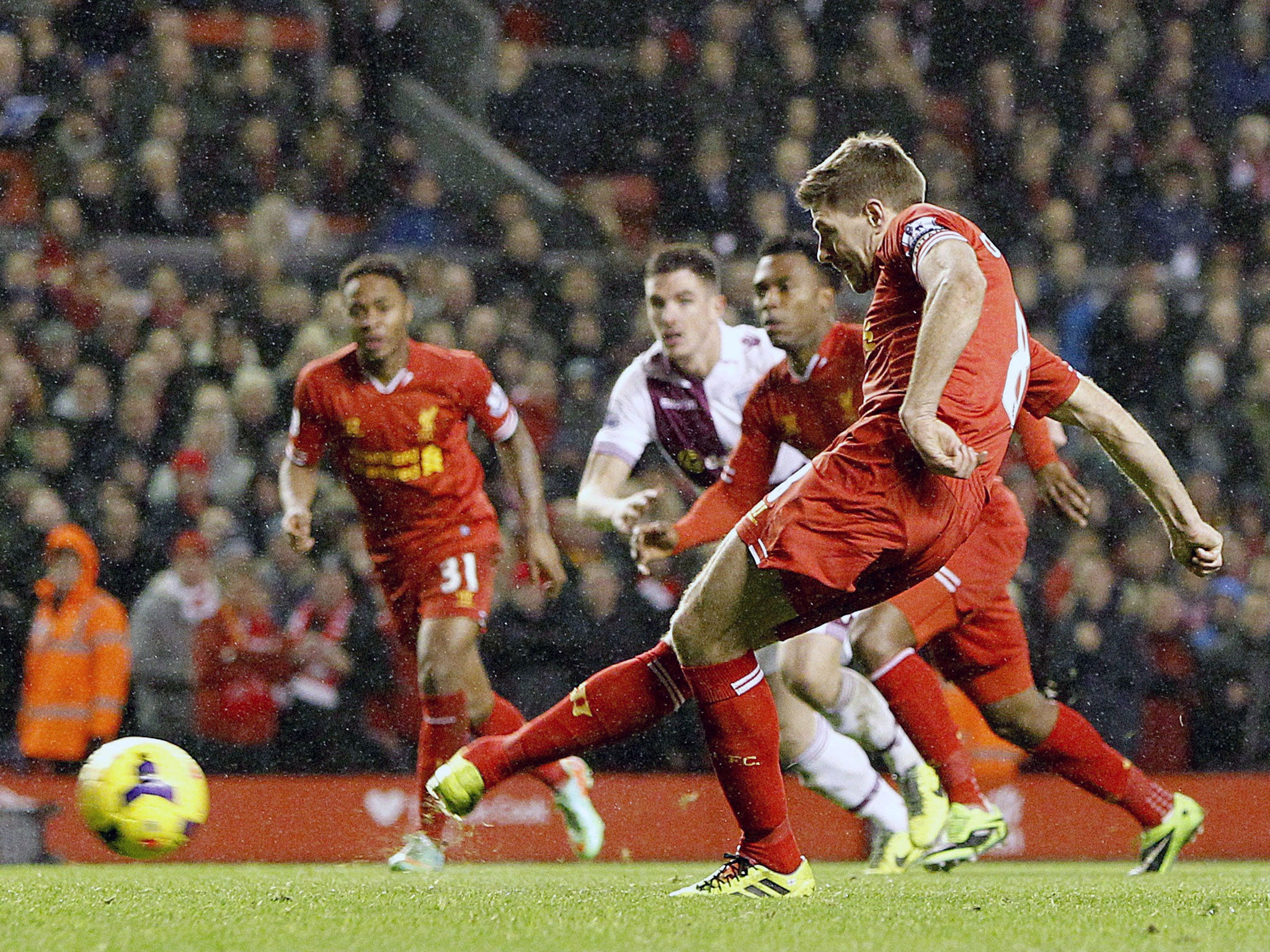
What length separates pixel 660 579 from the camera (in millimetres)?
10016

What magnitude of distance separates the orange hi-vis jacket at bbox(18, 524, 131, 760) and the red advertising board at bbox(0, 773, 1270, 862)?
0.87ft

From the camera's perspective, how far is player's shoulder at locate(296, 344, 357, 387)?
7582mm

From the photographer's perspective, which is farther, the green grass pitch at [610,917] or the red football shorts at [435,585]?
the red football shorts at [435,585]

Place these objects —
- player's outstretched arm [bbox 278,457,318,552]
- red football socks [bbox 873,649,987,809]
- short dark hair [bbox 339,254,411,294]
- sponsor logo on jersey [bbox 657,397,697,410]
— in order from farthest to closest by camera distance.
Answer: short dark hair [bbox 339,254,411,294] < sponsor logo on jersey [bbox 657,397,697,410] < player's outstretched arm [bbox 278,457,318,552] < red football socks [bbox 873,649,987,809]

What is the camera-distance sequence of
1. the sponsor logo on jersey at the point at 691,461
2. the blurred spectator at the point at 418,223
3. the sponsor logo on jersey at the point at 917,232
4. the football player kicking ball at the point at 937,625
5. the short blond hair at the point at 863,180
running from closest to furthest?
the sponsor logo on jersey at the point at 917,232
the short blond hair at the point at 863,180
the football player kicking ball at the point at 937,625
the sponsor logo on jersey at the point at 691,461
the blurred spectator at the point at 418,223

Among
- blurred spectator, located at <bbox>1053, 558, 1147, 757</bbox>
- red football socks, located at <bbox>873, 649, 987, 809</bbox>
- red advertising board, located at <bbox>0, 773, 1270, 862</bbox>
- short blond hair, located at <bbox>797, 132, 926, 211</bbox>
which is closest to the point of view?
short blond hair, located at <bbox>797, 132, 926, 211</bbox>

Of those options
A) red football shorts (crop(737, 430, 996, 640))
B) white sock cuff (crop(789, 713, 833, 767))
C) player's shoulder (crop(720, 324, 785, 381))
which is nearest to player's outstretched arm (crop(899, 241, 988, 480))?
red football shorts (crop(737, 430, 996, 640))

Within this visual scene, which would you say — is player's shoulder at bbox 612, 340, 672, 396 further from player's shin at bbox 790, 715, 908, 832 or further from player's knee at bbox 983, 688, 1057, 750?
player's knee at bbox 983, 688, 1057, 750

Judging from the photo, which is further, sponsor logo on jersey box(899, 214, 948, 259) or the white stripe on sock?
the white stripe on sock

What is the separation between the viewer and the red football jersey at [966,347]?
454cm

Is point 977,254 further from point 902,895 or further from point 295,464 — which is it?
point 295,464

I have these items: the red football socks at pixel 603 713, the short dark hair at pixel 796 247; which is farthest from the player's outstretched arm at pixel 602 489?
the red football socks at pixel 603 713

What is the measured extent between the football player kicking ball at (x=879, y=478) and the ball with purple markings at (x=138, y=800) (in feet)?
4.91

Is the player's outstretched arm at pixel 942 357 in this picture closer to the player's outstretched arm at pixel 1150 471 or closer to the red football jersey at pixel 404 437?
the player's outstretched arm at pixel 1150 471
